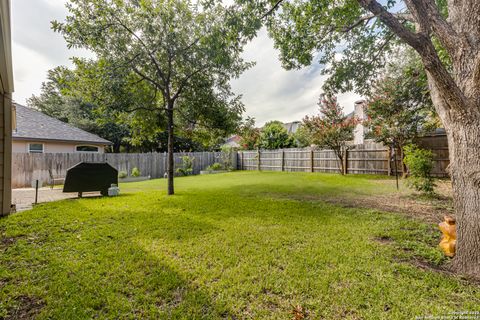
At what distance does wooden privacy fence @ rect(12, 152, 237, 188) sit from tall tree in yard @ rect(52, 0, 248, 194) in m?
6.99

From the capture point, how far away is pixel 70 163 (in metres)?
12.0

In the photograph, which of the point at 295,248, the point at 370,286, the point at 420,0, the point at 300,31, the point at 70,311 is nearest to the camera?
the point at 70,311

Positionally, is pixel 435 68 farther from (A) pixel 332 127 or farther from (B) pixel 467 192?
(A) pixel 332 127

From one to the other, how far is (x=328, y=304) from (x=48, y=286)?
2.74m

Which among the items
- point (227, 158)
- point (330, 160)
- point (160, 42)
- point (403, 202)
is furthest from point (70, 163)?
point (330, 160)

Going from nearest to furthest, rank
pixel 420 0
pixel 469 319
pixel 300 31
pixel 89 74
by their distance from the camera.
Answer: pixel 469 319 → pixel 420 0 → pixel 300 31 → pixel 89 74

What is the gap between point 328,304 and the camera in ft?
6.04

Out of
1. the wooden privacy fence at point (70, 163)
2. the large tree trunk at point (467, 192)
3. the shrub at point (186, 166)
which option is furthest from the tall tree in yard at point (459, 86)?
the shrub at point (186, 166)

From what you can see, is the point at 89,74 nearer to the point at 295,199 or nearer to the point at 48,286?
the point at 48,286

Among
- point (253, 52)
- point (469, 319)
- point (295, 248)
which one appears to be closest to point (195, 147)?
point (253, 52)

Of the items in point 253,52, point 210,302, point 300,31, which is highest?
point 253,52

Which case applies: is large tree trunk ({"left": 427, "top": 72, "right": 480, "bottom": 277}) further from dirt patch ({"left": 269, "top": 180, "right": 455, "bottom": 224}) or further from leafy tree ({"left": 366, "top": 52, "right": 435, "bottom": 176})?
leafy tree ({"left": 366, "top": 52, "right": 435, "bottom": 176})

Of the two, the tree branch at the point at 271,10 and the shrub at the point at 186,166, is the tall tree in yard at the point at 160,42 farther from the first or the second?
the shrub at the point at 186,166

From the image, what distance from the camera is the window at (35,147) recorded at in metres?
11.8
